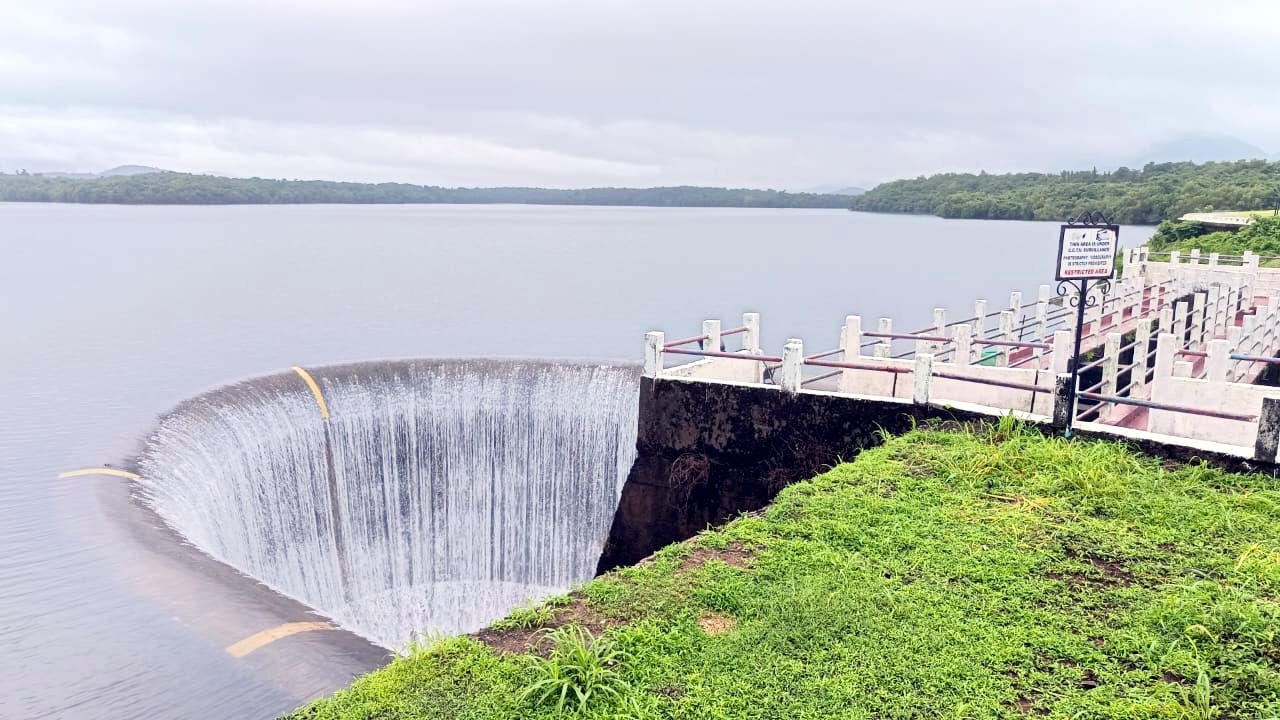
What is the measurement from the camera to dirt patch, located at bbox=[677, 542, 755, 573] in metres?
7.22

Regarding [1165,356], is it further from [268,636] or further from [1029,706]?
[268,636]

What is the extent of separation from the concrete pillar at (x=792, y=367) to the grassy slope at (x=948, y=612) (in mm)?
2683

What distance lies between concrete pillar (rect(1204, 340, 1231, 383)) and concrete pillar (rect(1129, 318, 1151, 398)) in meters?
1.51

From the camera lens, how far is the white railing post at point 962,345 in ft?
45.9

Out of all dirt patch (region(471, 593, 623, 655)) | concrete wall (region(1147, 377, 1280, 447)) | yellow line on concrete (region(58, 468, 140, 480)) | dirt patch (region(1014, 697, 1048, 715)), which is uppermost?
concrete wall (region(1147, 377, 1280, 447))

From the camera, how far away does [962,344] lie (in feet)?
46.3

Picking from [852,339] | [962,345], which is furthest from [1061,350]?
[852,339]

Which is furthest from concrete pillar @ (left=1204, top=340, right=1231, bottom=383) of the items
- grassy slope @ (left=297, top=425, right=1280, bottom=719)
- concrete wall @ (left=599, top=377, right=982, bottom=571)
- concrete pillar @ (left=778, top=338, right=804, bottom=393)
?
concrete pillar @ (left=778, top=338, right=804, bottom=393)

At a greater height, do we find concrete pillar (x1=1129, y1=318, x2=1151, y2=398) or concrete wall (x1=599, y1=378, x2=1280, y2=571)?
concrete pillar (x1=1129, y1=318, x2=1151, y2=398)

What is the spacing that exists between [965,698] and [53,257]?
220ft

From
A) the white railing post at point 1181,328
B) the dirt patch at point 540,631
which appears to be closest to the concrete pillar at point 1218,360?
the white railing post at point 1181,328

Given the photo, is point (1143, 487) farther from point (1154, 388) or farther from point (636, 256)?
point (636, 256)

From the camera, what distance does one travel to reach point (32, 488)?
12.6 meters

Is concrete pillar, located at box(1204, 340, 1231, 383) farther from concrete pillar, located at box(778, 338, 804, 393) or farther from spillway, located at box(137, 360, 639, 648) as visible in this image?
spillway, located at box(137, 360, 639, 648)
